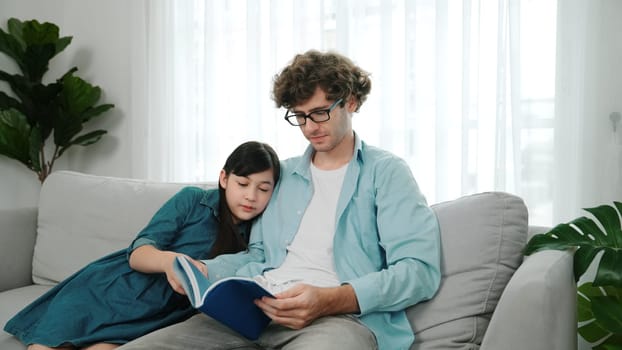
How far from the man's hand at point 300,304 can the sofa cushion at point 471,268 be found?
27cm

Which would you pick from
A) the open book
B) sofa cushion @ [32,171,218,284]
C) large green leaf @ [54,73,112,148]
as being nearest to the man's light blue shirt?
the open book

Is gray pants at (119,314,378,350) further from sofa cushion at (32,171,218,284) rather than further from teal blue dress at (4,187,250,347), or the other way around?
sofa cushion at (32,171,218,284)

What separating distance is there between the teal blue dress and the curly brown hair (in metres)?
0.42

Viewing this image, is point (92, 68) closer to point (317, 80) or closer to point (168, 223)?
point (168, 223)

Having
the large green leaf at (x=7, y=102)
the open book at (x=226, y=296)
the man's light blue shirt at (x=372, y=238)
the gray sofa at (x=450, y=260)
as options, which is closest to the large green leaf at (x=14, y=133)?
the large green leaf at (x=7, y=102)

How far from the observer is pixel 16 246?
2.35 m

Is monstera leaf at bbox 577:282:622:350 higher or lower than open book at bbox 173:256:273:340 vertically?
lower

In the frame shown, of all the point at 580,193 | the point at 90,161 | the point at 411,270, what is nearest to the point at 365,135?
the point at 580,193

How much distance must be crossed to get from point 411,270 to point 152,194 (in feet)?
3.57

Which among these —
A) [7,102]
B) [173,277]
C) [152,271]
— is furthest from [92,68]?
[173,277]

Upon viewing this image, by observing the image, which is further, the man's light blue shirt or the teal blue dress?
the teal blue dress

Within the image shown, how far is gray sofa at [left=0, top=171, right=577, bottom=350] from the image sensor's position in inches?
49.4

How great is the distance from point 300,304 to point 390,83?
4.87ft

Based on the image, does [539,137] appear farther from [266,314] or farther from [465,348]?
[266,314]
